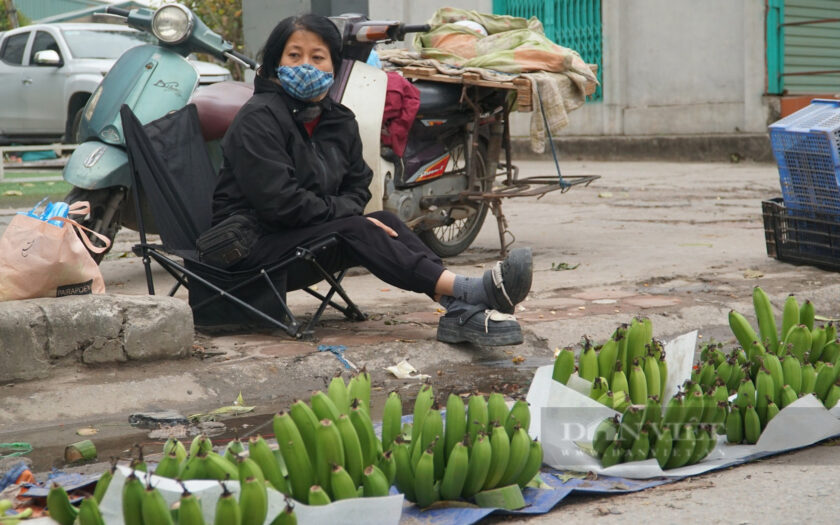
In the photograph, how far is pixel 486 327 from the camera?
4195 millimetres

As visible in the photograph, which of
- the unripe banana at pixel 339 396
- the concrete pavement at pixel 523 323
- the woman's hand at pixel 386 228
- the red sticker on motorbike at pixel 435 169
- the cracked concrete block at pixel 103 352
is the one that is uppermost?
the woman's hand at pixel 386 228

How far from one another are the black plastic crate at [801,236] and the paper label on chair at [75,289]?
3.97 m

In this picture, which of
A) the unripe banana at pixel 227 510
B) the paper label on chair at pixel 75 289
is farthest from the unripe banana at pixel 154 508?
the paper label on chair at pixel 75 289

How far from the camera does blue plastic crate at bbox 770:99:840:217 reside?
5.55 m

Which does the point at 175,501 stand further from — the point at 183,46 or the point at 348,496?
the point at 183,46

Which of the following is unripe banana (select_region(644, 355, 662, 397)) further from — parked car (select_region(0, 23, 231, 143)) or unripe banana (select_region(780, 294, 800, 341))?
parked car (select_region(0, 23, 231, 143))

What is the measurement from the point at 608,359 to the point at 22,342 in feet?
6.91

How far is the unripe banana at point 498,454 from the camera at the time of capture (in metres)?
2.56

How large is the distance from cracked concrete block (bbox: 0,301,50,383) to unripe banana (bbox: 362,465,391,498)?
6.06 ft

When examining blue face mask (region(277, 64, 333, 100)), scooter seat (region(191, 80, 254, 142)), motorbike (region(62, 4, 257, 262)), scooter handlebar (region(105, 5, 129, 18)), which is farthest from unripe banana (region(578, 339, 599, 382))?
scooter handlebar (region(105, 5, 129, 18))

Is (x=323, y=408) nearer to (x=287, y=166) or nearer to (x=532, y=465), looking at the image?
(x=532, y=465)

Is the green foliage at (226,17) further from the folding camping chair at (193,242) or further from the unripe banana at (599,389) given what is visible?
the unripe banana at (599,389)

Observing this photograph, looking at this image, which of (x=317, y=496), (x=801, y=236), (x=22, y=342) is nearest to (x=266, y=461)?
(x=317, y=496)

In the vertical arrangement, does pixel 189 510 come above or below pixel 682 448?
above
